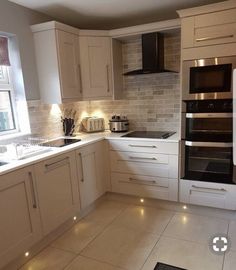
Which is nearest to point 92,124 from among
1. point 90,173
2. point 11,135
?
point 90,173

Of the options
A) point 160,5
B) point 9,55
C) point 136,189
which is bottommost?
point 136,189

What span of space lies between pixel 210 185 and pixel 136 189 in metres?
0.82

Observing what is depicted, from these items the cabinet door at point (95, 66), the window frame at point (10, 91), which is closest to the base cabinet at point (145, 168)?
the cabinet door at point (95, 66)

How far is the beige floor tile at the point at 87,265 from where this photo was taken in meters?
1.83

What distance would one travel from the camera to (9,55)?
2.46 meters

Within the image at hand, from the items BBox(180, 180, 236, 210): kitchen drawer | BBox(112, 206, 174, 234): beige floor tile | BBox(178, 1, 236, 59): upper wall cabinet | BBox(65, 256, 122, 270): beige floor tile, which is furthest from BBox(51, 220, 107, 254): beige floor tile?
BBox(178, 1, 236, 59): upper wall cabinet

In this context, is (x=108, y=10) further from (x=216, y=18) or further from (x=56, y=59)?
(x=216, y=18)

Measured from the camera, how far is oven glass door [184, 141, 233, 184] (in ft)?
7.64

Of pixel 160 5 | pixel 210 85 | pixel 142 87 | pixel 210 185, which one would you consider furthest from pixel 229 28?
pixel 210 185

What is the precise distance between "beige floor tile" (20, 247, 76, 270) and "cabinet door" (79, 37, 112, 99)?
1.74 meters

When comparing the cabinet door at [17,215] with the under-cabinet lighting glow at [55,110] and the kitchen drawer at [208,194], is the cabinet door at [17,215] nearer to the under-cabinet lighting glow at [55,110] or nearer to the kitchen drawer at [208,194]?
the under-cabinet lighting glow at [55,110]

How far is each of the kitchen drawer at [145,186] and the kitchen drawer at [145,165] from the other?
61mm

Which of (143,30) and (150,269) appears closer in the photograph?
(150,269)

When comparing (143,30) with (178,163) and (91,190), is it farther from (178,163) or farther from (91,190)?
(91,190)
